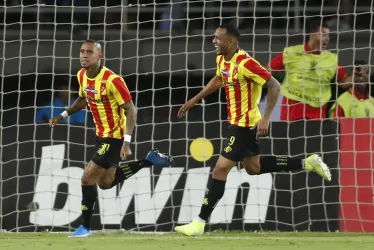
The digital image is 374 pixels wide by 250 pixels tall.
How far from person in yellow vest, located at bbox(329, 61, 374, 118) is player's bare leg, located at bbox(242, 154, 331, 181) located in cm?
160

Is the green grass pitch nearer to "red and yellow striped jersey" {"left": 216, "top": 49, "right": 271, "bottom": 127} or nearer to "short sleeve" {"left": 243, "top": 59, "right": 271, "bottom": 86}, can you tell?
"red and yellow striped jersey" {"left": 216, "top": 49, "right": 271, "bottom": 127}

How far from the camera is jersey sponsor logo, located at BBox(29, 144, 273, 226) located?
11031 millimetres

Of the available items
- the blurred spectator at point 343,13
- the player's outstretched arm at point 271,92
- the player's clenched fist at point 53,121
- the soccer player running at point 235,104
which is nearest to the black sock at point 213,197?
the soccer player running at point 235,104

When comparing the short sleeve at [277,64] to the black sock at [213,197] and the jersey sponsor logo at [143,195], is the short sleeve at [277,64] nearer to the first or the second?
the jersey sponsor logo at [143,195]

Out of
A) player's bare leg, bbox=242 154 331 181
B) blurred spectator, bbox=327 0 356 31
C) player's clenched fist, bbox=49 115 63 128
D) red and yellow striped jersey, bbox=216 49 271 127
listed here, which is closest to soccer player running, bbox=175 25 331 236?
red and yellow striped jersey, bbox=216 49 271 127

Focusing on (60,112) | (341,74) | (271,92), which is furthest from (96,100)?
(341,74)

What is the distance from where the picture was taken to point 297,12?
1378 centimetres

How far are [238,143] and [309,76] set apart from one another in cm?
240

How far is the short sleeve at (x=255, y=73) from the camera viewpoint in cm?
933

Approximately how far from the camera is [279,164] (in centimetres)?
989

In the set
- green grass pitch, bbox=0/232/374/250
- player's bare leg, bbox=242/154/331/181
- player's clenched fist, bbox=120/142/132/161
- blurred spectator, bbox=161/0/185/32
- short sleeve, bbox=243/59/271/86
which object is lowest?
green grass pitch, bbox=0/232/374/250

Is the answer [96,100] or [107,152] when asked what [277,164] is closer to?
[107,152]

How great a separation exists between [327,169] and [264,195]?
1.15 meters

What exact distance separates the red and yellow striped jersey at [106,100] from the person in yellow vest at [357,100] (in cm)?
294
